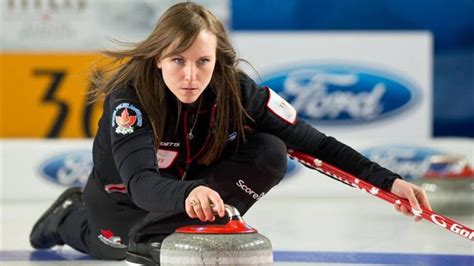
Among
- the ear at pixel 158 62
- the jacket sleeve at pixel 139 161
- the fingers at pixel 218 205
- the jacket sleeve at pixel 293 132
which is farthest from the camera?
the jacket sleeve at pixel 293 132

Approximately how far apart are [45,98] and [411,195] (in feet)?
12.7

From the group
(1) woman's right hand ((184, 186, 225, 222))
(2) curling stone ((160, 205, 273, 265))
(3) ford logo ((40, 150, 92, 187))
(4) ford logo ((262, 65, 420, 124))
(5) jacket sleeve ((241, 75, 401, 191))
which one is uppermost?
(1) woman's right hand ((184, 186, 225, 222))

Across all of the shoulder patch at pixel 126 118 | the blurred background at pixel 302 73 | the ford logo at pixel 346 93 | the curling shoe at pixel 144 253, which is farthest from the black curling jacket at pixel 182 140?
the ford logo at pixel 346 93

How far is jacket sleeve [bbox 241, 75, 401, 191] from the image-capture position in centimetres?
266

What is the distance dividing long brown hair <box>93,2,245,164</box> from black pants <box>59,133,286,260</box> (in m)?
0.06

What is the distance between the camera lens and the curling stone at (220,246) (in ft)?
7.09

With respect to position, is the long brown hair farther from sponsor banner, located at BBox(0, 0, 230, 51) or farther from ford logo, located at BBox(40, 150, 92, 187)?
sponsor banner, located at BBox(0, 0, 230, 51)

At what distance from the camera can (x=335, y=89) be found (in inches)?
247

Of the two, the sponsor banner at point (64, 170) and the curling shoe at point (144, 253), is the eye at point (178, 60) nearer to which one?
the curling shoe at point (144, 253)

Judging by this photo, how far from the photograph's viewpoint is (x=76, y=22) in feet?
19.7

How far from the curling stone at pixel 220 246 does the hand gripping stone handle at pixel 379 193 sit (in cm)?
41

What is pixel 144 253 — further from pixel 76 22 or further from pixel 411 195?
pixel 76 22

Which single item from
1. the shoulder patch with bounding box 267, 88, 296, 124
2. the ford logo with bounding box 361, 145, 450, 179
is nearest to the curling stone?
the shoulder patch with bounding box 267, 88, 296, 124

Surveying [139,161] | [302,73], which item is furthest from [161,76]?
[302,73]
